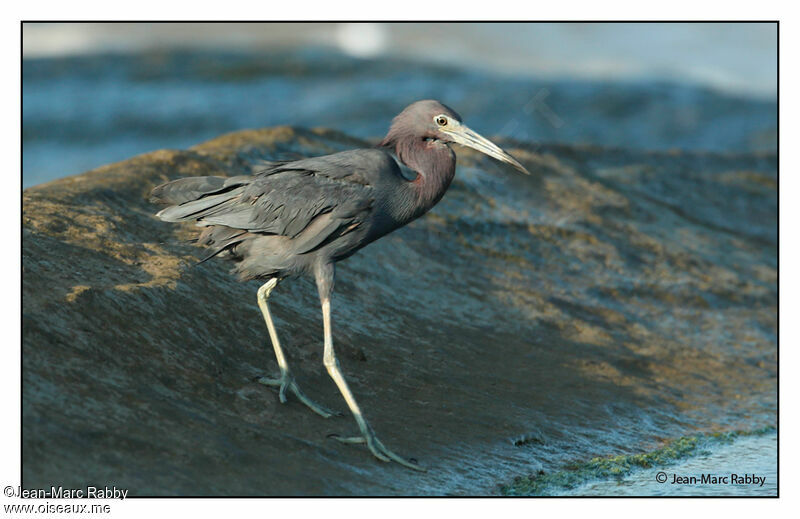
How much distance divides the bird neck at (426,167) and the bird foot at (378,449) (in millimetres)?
1486

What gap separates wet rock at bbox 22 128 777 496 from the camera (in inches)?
243

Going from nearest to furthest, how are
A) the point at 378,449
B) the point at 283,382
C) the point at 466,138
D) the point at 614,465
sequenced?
the point at 378,449 < the point at 283,382 < the point at 466,138 < the point at 614,465

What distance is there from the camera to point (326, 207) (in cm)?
689

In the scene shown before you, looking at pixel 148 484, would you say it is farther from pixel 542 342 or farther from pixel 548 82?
pixel 548 82

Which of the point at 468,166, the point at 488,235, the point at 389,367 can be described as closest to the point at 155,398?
the point at 389,367

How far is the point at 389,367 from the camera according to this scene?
26.7 feet

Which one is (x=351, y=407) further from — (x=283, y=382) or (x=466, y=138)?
(x=466, y=138)

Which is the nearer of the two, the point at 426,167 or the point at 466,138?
the point at 426,167

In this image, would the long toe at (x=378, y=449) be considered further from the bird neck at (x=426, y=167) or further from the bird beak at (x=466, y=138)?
the bird beak at (x=466, y=138)

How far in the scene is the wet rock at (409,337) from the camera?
6184mm

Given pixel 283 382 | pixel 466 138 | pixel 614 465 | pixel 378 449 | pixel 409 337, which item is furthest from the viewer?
pixel 409 337

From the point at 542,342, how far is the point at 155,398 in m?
4.16

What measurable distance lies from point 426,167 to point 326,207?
761 millimetres

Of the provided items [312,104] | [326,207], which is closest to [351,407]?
[326,207]
